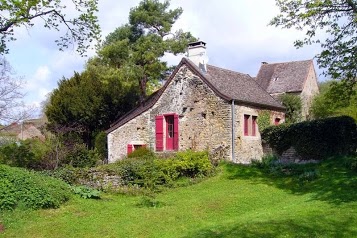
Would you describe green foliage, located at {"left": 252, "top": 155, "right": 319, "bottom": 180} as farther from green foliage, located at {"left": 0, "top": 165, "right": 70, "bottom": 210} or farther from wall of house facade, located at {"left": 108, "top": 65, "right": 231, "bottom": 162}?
green foliage, located at {"left": 0, "top": 165, "right": 70, "bottom": 210}

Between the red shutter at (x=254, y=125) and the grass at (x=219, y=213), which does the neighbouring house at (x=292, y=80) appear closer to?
the red shutter at (x=254, y=125)

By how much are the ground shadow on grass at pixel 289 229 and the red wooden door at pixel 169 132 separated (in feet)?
46.5

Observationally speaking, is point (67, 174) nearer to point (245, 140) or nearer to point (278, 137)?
point (245, 140)

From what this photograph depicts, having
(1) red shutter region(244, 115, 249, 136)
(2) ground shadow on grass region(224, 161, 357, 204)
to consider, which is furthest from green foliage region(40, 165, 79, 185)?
(1) red shutter region(244, 115, 249, 136)

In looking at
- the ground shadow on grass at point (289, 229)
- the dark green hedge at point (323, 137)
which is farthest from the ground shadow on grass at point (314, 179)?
the dark green hedge at point (323, 137)

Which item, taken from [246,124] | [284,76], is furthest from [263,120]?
[284,76]

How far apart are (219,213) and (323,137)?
35.5 ft

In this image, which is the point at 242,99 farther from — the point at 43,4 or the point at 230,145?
the point at 43,4

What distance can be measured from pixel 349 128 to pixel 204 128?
24.8 ft

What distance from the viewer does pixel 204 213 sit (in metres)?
11.1

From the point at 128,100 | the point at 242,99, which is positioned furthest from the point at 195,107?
the point at 128,100

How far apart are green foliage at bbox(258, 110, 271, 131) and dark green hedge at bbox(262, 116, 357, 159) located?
206 centimetres

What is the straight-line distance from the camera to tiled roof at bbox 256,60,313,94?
33469 millimetres

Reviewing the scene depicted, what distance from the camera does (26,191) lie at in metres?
11.3
